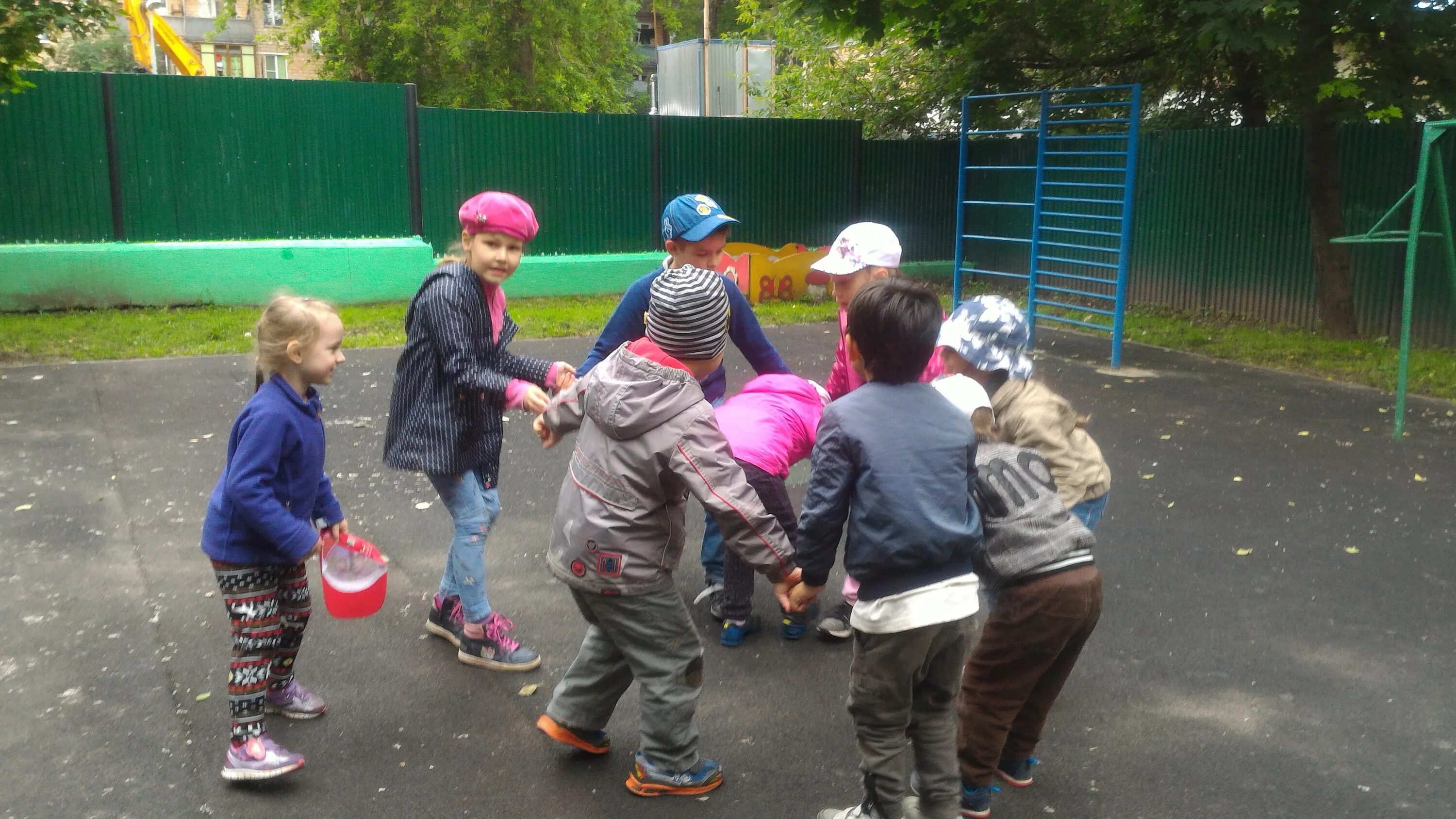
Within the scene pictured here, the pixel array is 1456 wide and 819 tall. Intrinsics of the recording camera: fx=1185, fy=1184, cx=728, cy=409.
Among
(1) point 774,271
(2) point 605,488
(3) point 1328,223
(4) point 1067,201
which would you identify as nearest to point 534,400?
(2) point 605,488

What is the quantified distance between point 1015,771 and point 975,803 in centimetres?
21

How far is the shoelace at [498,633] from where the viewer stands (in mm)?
3889

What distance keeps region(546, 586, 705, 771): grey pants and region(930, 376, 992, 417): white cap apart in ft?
2.61

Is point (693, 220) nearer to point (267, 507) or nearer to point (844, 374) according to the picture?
point (844, 374)

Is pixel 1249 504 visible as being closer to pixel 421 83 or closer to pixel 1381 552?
pixel 1381 552

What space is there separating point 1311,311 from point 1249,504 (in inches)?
255

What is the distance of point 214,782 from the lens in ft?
10.4

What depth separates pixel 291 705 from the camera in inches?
139

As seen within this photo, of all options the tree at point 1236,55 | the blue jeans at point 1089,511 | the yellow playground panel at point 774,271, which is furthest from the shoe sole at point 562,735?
the yellow playground panel at point 774,271

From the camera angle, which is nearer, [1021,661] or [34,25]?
[1021,661]

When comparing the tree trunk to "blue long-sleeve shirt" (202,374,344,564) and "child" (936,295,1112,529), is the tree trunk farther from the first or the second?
"blue long-sleeve shirt" (202,374,344,564)

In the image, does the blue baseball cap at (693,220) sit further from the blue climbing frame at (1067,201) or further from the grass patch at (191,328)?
the blue climbing frame at (1067,201)

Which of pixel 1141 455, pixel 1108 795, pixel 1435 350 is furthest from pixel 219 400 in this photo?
pixel 1435 350

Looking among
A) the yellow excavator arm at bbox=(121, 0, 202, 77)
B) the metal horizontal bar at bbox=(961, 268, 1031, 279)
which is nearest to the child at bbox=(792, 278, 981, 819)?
the metal horizontal bar at bbox=(961, 268, 1031, 279)
